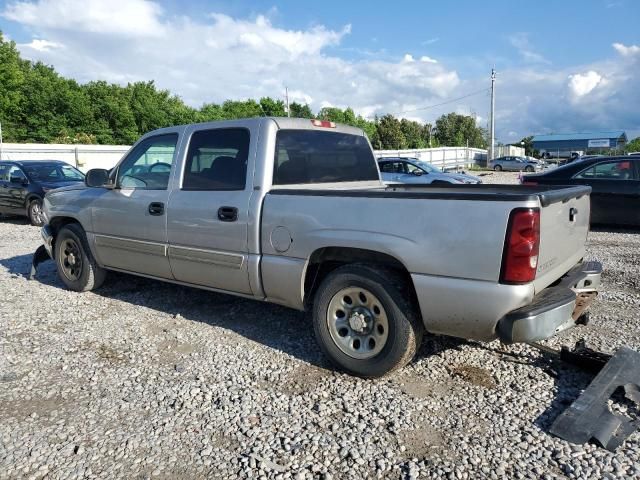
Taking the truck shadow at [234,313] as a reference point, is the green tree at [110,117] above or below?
above

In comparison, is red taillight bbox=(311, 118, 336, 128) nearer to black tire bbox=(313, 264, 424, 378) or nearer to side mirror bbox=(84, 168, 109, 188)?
black tire bbox=(313, 264, 424, 378)

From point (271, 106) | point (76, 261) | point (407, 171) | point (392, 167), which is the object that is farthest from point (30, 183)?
point (271, 106)

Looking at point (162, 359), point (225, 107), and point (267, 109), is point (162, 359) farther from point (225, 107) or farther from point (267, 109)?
point (225, 107)

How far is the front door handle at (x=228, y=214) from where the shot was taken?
13.7ft

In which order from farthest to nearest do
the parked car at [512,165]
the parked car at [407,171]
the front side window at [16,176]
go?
the parked car at [512,165] → the parked car at [407,171] → the front side window at [16,176]

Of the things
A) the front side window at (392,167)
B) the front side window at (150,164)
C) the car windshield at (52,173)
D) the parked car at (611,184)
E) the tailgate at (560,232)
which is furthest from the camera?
the front side window at (392,167)

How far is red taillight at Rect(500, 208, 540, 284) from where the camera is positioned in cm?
A: 298

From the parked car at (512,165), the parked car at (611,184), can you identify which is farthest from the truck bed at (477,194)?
the parked car at (512,165)

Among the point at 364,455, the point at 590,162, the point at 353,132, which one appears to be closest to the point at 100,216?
the point at 353,132

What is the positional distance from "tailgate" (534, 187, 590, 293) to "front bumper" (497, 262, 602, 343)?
0.08 m

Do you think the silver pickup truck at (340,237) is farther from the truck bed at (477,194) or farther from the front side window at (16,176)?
the front side window at (16,176)

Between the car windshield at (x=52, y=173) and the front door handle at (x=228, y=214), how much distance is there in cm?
998

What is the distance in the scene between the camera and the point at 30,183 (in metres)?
12.2

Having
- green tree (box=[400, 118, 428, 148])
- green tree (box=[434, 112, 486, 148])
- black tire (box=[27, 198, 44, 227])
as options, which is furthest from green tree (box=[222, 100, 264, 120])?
black tire (box=[27, 198, 44, 227])
